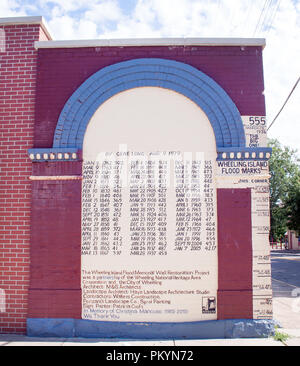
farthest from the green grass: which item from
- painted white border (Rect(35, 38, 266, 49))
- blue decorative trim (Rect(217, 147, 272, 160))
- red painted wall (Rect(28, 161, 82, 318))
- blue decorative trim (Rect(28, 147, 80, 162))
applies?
painted white border (Rect(35, 38, 266, 49))

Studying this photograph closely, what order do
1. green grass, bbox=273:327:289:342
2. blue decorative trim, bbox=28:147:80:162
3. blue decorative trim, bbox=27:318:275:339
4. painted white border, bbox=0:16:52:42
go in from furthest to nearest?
1. painted white border, bbox=0:16:52:42
2. blue decorative trim, bbox=28:147:80:162
3. blue decorative trim, bbox=27:318:275:339
4. green grass, bbox=273:327:289:342

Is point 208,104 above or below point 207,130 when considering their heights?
above

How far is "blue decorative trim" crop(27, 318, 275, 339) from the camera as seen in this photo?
5.79m

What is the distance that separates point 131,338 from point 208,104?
4380 millimetres

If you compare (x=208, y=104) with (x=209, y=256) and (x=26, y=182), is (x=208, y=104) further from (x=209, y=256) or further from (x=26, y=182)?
(x=26, y=182)

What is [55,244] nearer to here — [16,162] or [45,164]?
[45,164]

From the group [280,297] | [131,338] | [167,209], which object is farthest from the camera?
[280,297]

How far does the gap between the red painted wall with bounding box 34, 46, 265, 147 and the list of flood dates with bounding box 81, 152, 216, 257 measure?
4.28 feet

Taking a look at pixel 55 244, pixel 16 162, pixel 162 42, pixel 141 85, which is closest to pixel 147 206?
pixel 55 244

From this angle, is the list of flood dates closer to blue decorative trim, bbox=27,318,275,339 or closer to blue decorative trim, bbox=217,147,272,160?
blue decorative trim, bbox=217,147,272,160

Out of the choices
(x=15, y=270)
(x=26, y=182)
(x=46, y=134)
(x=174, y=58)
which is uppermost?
(x=174, y=58)

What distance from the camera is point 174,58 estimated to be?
650 cm

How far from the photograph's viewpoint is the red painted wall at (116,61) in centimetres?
642
